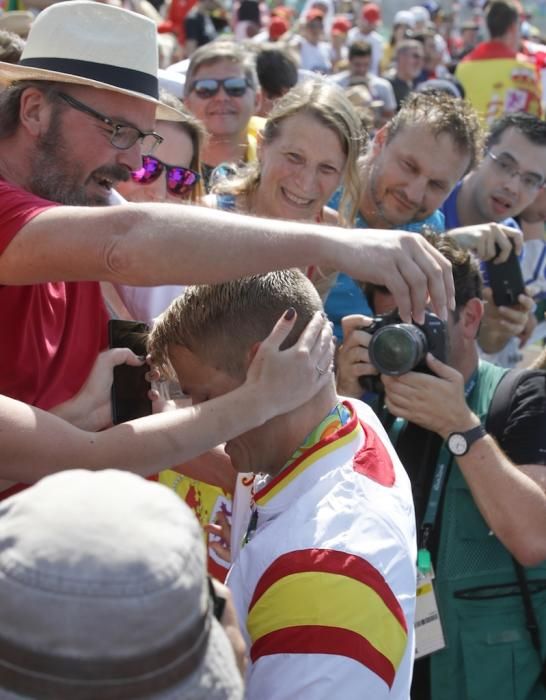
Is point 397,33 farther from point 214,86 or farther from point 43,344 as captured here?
point 43,344

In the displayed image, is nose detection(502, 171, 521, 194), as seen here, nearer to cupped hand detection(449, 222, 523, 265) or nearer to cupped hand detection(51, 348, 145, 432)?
cupped hand detection(449, 222, 523, 265)

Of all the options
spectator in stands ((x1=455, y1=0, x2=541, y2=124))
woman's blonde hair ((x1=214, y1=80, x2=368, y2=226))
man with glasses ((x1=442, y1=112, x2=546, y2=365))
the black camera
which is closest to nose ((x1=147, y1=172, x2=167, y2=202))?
woman's blonde hair ((x1=214, y1=80, x2=368, y2=226))

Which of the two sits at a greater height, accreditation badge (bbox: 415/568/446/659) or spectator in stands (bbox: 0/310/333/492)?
spectator in stands (bbox: 0/310/333/492)

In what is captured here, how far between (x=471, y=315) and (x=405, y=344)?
45 cm

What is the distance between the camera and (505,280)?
365 cm

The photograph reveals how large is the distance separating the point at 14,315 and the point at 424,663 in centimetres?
144

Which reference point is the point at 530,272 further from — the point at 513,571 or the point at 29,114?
the point at 29,114

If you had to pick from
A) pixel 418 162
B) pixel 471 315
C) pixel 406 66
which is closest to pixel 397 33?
pixel 406 66

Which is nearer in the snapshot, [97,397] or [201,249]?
[201,249]

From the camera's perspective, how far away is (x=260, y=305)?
186cm

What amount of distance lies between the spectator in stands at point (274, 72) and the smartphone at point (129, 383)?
3813 mm

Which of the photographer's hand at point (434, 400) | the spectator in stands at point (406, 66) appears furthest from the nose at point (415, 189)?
the spectator in stands at point (406, 66)

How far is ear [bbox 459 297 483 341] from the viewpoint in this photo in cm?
286

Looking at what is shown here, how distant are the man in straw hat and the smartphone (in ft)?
0.27
